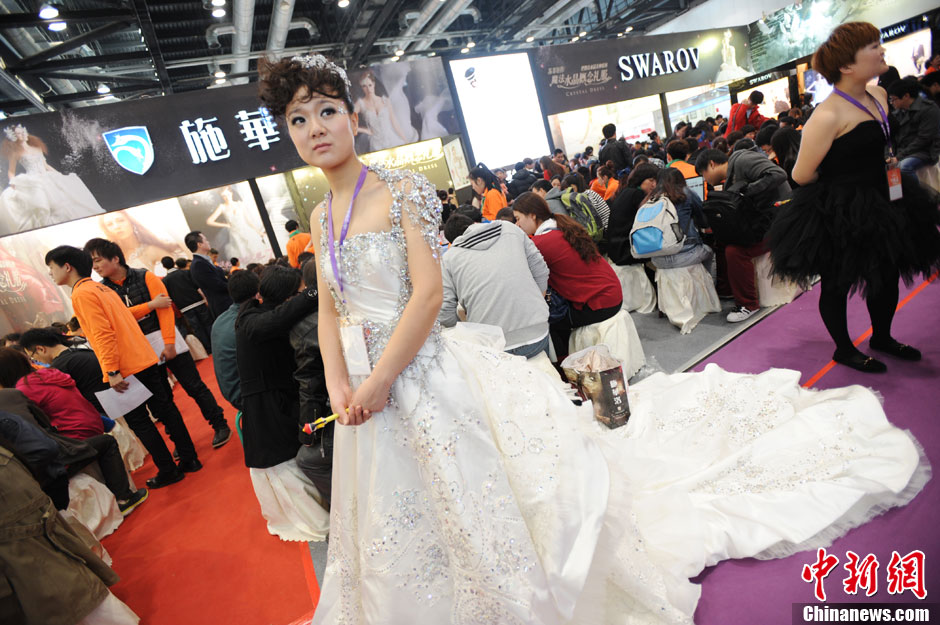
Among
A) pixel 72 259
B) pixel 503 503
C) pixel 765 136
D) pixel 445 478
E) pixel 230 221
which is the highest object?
pixel 230 221

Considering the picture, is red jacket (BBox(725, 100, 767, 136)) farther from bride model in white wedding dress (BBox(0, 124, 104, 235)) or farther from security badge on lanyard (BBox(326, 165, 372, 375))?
bride model in white wedding dress (BBox(0, 124, 104, 235))

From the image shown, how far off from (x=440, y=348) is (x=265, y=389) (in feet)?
4.82

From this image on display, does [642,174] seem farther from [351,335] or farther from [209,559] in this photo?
[209,559]

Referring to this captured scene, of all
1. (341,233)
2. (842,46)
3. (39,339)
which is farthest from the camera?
(39,339)

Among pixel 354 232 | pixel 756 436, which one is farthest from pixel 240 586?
pixel 756 436

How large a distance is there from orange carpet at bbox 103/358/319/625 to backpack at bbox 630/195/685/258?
3.00 m

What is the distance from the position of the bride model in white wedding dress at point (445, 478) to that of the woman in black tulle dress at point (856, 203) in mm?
1009

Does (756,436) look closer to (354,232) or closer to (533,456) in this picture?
(533,456)

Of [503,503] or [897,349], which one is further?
[897,349]

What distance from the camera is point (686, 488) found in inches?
71.4

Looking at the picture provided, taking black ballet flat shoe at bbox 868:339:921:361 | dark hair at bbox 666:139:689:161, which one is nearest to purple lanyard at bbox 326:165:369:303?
black ballet flat shoe at bbox 868:339:921:361

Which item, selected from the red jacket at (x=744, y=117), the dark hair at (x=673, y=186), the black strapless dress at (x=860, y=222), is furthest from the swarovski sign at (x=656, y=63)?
the black strapless dress at (x=860, y=222)

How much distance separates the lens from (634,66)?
11531 millimetres

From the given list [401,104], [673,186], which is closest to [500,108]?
[401,104]
